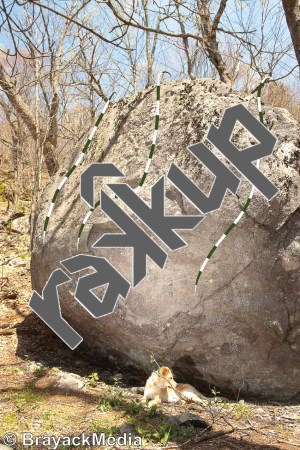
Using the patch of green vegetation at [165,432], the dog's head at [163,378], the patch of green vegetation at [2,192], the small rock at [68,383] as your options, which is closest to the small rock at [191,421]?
the patch of green vegetation at [165,432]

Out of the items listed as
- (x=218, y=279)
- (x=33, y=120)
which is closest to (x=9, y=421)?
(x=218, y=279)

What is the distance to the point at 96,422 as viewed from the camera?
2.70 m

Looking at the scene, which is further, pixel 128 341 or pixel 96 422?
pixel 128 341

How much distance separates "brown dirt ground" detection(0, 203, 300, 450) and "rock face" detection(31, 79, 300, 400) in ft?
0.84

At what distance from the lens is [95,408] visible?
290 cm

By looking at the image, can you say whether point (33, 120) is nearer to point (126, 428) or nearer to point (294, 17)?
point (294, 17)

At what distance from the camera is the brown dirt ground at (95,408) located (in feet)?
8.59

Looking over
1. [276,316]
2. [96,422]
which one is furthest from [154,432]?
[276,316]

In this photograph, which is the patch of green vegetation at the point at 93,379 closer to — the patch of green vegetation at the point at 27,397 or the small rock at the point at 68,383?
the small rock at the point at 68,383

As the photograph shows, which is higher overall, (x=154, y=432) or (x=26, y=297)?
(x=26, y=297)

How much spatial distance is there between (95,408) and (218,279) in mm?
1002

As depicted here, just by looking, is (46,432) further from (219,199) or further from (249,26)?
(249,26)

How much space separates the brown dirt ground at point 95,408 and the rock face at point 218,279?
0.84ft

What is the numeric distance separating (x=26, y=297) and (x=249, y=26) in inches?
171
